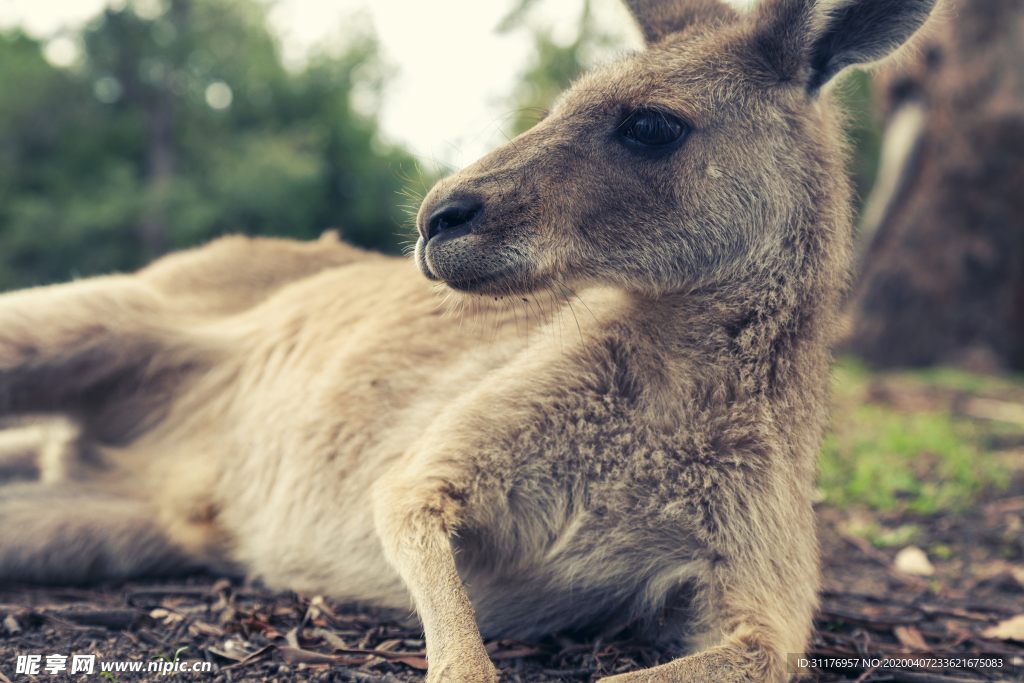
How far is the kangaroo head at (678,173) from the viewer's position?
2.11 metres

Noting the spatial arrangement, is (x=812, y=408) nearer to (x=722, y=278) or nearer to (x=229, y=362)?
(x=722, y=278)

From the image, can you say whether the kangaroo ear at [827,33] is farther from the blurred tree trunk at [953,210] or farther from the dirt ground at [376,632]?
the blurred tree trunk at [953,210]

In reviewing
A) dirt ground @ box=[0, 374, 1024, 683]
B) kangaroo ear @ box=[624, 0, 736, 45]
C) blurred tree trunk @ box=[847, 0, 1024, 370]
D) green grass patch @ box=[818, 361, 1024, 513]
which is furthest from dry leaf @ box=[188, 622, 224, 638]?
blurred tree trunk @ box=[847, 0, 1024, 370]

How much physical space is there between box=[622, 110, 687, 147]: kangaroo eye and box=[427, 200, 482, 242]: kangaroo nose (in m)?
0.59

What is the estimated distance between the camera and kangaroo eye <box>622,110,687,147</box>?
228 cm

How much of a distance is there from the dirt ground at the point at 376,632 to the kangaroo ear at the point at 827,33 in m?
1.86

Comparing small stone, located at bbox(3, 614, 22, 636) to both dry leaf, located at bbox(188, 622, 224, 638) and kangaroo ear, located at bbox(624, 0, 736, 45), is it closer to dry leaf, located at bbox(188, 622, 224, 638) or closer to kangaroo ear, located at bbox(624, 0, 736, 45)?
dry leaf, located at bbox(188, 622, 224, 638)

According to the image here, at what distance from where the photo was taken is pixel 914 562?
3.44 metres

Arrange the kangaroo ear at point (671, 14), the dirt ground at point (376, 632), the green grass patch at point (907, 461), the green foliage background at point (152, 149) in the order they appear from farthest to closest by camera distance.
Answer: the green foliage background at point (152, 149) → the green grass patch at point (907, 461) → the kangaroo ear at point (671, 14) → the dirt ground at point (376, 632)

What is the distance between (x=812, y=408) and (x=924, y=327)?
7.91 metres

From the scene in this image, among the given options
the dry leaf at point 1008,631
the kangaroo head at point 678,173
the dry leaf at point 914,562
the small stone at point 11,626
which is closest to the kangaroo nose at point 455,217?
the kangaroo head at point 678,173

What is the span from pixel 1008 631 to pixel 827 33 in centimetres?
217

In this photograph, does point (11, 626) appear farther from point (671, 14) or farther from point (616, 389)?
point (671, 14)

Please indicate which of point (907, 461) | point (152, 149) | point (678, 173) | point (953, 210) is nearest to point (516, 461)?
point (678, 173)
